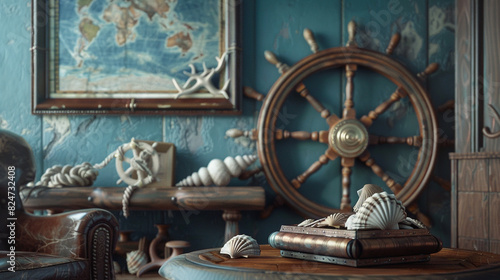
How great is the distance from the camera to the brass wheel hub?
297cm

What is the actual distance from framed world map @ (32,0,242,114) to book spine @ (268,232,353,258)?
178 cm

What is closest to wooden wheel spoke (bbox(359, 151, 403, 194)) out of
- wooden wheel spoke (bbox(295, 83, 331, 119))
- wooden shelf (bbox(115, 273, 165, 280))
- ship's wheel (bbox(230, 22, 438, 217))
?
ship's wheel (bbox(230, 22, 438, 217))

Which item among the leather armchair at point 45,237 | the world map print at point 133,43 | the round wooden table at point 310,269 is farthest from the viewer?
the world map print at point 133,43

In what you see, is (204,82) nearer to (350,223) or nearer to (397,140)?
(397,140)

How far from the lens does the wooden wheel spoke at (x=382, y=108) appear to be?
9.93 ft

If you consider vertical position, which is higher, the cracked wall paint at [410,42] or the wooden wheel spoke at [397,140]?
the cracked wall paint at [410,42]

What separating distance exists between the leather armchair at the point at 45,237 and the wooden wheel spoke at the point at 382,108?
1.58m

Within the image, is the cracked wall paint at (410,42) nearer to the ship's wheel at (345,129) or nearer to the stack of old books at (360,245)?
the ship's wheel at (345,129)

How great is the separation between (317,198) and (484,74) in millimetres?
1109

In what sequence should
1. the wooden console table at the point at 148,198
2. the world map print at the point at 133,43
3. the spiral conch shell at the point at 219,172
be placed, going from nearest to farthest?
the wooden console table at the point at 148,198, the spiral conch shell at the point at 219,172, the world map print at the point at 133,43

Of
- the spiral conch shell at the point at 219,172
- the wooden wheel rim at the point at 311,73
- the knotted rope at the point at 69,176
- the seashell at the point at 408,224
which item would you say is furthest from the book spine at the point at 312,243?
the knotted rope at the point at 69,176

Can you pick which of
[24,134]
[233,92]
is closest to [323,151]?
[233,92]

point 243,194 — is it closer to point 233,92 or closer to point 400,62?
point 233,92

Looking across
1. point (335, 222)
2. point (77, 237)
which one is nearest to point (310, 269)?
point (335, 222)
